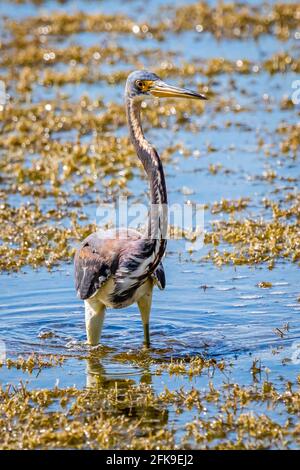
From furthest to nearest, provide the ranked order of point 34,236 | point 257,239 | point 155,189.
Result: point 34,236
point 257,239
point 155,189

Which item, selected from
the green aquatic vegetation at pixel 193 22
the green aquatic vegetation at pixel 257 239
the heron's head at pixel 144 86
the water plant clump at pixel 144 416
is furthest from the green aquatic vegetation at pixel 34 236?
the green aquatic vegetation at pixel 193 22

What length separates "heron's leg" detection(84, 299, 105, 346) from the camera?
25.2 feet

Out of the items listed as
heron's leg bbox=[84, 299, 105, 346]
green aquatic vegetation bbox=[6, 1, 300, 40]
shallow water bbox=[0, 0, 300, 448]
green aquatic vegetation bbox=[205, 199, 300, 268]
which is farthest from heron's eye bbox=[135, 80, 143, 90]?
Answer: green aquatic vegetation bbox=[6, 1, 300, 40]

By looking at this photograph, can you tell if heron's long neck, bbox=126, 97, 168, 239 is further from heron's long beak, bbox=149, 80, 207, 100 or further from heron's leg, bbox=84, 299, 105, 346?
heron's leg, bbox=84, 299, 105, 346

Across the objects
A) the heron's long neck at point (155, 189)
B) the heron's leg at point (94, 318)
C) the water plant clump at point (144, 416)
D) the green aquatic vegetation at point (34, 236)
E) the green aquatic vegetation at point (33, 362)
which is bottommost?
the green aquatic vegetation at point (34, 236)

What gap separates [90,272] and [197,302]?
137 centimetres

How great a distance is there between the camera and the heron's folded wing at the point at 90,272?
294 inches

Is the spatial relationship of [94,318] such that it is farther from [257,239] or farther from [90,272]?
[257,239]

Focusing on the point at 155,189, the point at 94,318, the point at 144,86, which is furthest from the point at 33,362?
the point at 144,86

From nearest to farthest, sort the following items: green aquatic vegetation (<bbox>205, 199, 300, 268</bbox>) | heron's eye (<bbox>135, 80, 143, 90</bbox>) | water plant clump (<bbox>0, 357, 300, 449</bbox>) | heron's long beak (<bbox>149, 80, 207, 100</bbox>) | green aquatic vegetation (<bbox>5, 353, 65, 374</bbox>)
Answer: water plant clump (<bbox>0, 357, 300, 449</bbox>), green aquatic vegetation (<bbox>5, 353, 65, 374</bbox>), heron's long beak (<bbox>149, 80, 207, 100</bbox>), heron's eye (<bbox>135, 80, 143, 90</bbox>), green aquatic vegetation (<bbox>205, 199, 300, 268</bbox>)

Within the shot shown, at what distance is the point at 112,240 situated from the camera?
7.61 metres

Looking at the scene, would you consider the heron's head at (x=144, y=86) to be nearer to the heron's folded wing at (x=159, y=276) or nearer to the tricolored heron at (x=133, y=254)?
the tricolored heron at (x=133, y=254)

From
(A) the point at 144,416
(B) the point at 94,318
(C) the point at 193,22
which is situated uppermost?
(A) the point at 144,416

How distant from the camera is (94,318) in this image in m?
7.70
